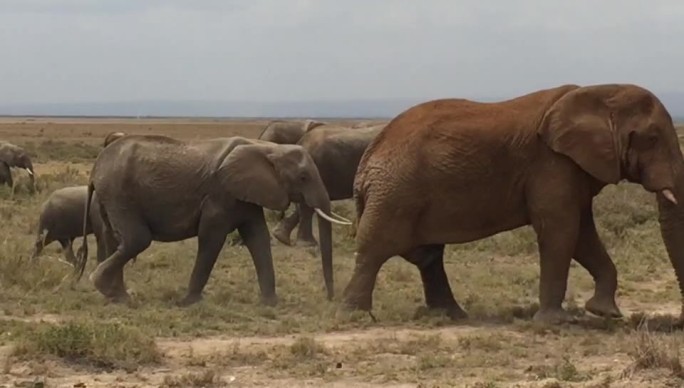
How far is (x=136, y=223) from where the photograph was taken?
12297 millimetres

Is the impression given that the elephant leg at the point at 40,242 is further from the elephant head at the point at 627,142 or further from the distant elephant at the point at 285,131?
the elephant head at the point at 627,142

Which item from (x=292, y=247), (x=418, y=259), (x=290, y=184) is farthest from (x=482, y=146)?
(x=292, y=247)

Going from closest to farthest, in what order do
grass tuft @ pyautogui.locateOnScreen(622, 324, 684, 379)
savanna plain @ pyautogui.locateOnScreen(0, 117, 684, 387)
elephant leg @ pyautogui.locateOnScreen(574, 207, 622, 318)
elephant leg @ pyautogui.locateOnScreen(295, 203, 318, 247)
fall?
grass tuft @ pyautogui.locateOnScreen(622, 324, 684, 379) → savanna plain @ pyautogui.locateOnScreen(0, 117, 684, 387) → elephant leg @ pyautogui.locateOnScreen(574, 207, 622, 318) → elephant leg @ pyautogui.locateOnScreen(295, 203, 318, 247)

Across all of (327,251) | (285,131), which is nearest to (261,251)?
(327,251)

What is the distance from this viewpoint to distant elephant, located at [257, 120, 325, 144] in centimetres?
1925

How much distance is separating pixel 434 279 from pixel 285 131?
8.09 metres

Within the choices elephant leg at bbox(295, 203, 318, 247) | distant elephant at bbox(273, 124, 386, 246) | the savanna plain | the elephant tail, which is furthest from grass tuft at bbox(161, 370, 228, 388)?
distant elephant at bbox(273, 124, 386, 246)

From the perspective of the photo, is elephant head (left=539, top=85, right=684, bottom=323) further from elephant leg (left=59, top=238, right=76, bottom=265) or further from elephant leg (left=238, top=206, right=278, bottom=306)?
elephant leg (left=59, top=238, right=76, bottom=265)

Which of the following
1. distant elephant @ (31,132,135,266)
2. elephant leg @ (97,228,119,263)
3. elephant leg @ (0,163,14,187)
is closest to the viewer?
elephant leg @ (97,228,119,263)

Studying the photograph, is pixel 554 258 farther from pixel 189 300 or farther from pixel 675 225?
pixel 189 300

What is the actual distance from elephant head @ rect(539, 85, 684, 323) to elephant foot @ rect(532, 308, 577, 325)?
3.28 ft

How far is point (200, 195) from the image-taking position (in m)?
12.1

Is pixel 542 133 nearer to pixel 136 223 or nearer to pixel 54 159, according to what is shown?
pixel 136 223

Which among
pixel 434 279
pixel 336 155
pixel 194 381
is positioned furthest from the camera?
pixel 336 155
